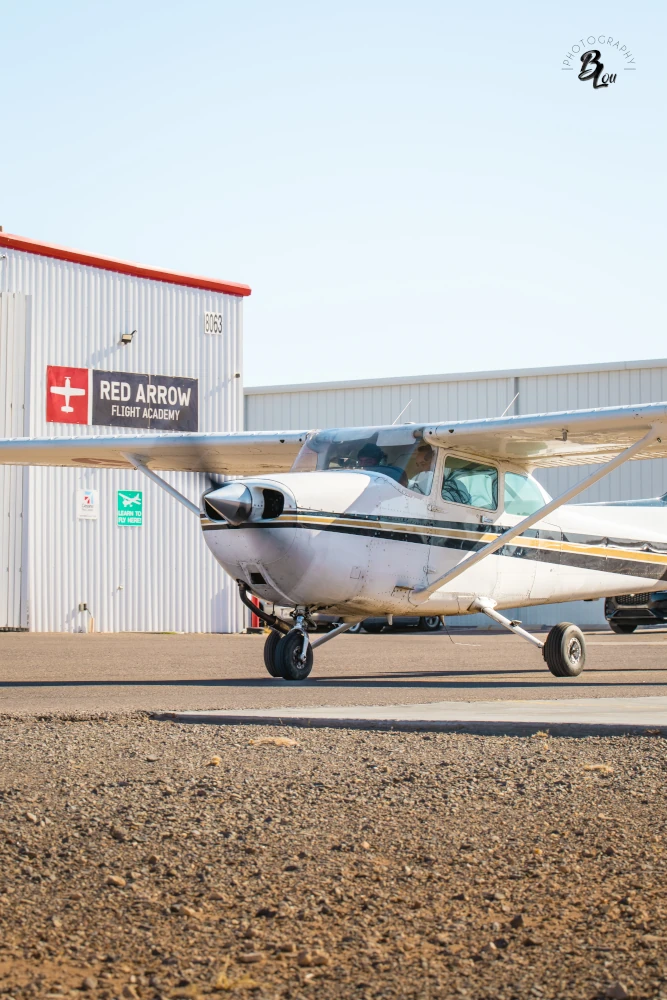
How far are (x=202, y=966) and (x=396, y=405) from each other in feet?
117

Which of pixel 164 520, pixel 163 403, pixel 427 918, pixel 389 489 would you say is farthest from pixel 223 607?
pixel 427 918

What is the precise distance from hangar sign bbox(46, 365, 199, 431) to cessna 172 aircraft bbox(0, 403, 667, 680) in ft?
33.6

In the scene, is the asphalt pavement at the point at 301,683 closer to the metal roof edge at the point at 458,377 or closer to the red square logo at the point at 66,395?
the red square logo at the point at 66,395

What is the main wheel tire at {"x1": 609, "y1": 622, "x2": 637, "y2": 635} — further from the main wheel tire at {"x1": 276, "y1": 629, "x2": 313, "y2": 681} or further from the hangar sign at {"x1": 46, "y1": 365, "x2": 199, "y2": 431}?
the main wheel tire at {"x1": 276, "y1": 629, "x2": 313, "y2": 681}

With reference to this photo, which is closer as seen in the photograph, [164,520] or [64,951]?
[64,951]

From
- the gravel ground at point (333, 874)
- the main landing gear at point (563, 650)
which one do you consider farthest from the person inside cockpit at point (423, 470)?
the gravel ground at point (333, 874)

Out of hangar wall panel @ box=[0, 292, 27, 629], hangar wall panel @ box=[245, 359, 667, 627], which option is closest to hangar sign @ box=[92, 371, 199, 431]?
hangar wall panel @ box=[0, 292, 27, 629]

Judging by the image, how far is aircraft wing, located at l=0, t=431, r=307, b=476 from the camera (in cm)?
1528

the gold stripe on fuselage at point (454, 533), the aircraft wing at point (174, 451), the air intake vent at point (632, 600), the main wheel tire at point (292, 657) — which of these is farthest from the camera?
the air intake vent at point (632, 600)

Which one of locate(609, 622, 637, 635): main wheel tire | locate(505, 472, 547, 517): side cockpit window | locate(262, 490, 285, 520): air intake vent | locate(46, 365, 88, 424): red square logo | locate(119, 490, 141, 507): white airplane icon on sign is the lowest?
locate(609, 622, 637, 635): main wheel tire

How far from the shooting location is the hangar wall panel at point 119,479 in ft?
85.4

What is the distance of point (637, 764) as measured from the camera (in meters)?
5.76

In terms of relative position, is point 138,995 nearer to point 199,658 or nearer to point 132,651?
point 199,658

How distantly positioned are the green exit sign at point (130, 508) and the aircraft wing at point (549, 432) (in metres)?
14.5
